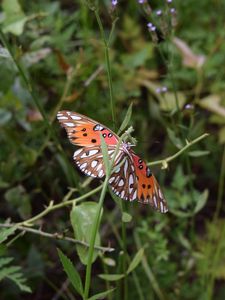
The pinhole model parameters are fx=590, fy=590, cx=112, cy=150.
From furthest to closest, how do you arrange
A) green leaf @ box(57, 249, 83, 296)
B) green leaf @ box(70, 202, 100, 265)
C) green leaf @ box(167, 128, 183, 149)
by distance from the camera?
1. green leaf @ box(167, 128, 183, 149)
2. green leaf @ box(70, 202, 100, 265)
3. green leaf @ box(57, 249, 83, 296)

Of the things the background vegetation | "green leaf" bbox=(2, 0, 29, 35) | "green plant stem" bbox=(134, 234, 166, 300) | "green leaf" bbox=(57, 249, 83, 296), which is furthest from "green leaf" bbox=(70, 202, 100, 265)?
"green leaf" bbox=(2, 0, 29, 35)

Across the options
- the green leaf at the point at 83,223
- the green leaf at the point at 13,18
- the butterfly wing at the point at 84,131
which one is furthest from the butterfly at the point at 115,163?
the green leaf at the point at 13,18

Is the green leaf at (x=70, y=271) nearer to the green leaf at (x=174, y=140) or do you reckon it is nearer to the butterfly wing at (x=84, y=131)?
the butterfly wing at (x=84, y=131)

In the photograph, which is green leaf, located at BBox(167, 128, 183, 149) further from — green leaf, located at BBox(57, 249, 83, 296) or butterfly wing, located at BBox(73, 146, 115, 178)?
green leaf, located at BBox(57, 249, 83, 296)

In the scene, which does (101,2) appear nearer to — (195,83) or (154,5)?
(154,5)

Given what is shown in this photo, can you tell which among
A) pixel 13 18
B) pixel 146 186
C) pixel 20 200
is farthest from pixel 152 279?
pixel 13 18

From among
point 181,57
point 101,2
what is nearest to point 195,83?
point 181,57

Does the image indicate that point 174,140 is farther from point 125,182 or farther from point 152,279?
point 152,279

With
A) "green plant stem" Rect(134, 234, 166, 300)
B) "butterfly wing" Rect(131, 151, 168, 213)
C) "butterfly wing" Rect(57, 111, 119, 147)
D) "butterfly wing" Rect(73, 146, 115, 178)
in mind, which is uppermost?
"butterfly wing" Rect(57, 111, 119, 147)
